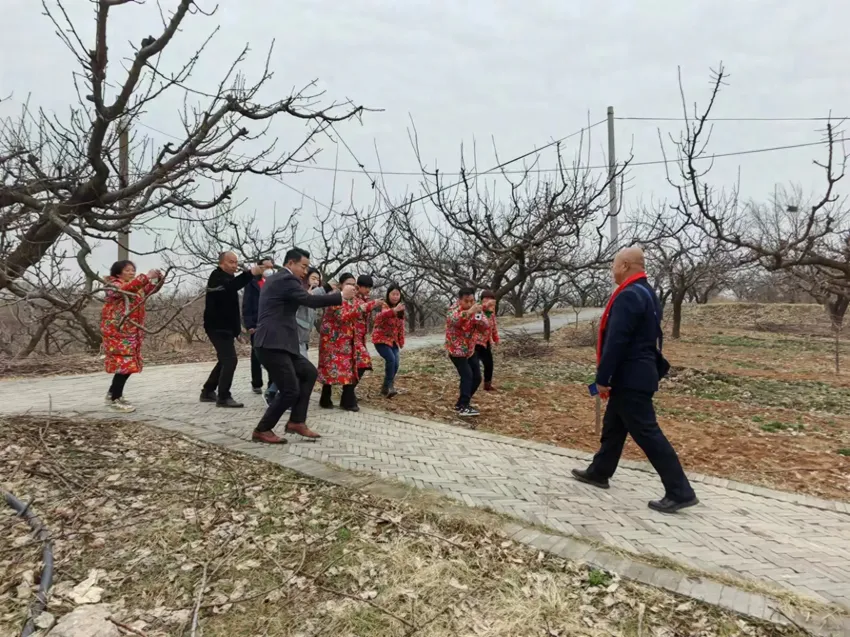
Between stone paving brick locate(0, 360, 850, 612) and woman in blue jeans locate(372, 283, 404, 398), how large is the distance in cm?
115

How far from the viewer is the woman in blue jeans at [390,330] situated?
7.68 metres

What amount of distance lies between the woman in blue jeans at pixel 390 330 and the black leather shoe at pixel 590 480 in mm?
3518

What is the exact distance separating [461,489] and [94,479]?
2923 millimetres

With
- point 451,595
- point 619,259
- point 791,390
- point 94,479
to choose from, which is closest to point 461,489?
point 451,595

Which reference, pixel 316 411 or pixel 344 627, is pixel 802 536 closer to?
pixel 344 627

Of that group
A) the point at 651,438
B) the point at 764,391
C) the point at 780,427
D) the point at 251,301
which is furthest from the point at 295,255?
the point at 764,391

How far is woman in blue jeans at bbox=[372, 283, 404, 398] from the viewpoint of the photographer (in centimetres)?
768

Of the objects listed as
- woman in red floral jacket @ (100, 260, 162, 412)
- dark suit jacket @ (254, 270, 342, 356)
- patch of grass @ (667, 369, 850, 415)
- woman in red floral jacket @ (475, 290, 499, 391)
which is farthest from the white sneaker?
patch of grass @ (667, 369, 850, 415)

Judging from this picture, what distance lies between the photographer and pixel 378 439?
591 centimetres

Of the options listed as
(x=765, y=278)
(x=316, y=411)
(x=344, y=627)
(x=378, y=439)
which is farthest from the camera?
(x=765, y=278)

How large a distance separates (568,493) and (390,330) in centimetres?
412

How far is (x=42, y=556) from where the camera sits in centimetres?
343

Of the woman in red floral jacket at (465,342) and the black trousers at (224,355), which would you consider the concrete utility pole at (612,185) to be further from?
the black trousers at (224,355)

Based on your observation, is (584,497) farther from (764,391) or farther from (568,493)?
(764,391)
